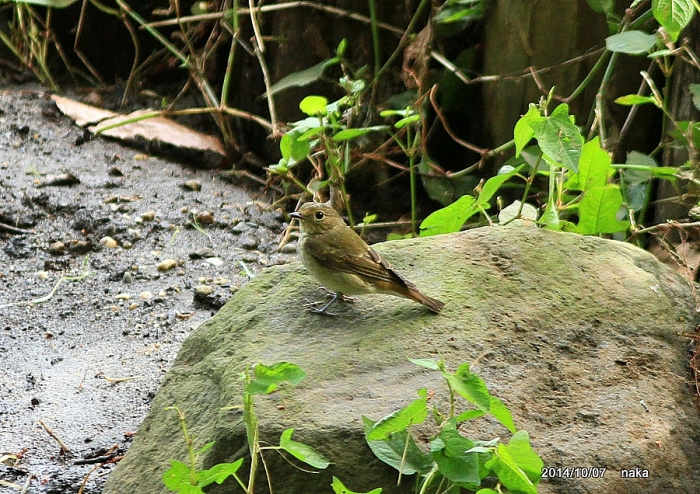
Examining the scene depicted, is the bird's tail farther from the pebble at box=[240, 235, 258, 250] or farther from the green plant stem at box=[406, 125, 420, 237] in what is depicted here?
the pebble at box=[240, 235, 258, 250]

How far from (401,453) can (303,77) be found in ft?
12.4

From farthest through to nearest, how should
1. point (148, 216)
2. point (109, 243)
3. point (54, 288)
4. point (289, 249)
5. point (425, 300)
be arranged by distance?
1. point (148, 216)
2. point (289, 249)
3. point (109, 243)
4. point (54, 288)
5. point (425, 300)

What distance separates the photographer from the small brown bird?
316 cm

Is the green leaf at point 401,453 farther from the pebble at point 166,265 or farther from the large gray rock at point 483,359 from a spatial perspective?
the pebble at point 166,265

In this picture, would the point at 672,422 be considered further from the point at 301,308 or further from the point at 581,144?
the point at 301,308

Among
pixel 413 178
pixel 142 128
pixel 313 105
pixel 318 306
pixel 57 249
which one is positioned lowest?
pixel 57 249

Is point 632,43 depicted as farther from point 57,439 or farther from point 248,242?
point 57,439

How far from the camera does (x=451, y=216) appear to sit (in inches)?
152

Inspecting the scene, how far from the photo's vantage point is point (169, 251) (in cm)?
536

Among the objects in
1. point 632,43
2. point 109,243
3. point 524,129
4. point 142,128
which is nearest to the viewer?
point 524,129

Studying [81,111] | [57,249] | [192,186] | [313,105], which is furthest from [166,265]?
[81,111]

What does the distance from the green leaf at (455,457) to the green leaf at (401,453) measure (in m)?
0.07

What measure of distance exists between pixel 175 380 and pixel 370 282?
0.80 metres

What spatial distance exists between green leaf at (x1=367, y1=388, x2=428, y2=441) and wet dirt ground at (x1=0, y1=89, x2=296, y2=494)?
1.47 metres
